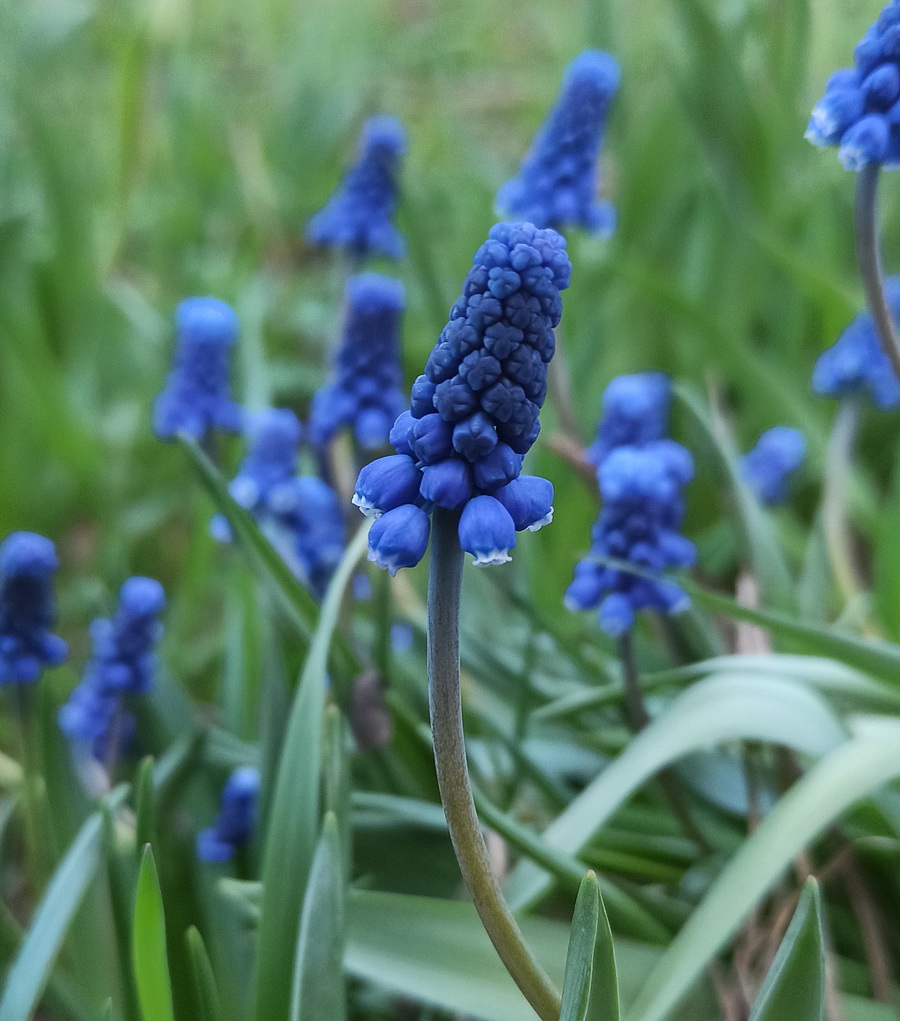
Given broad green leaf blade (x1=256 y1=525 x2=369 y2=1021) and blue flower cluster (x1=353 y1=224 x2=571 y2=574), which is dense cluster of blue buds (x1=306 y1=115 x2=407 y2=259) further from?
blue flower cluster (x1=353 y1=224 x2=571 y2=574)

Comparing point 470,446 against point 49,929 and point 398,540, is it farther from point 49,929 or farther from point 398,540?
point 49,929

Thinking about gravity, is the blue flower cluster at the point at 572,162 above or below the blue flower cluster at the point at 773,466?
above

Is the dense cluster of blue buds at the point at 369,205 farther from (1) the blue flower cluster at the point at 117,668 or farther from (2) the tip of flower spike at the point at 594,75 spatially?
(1) the blue flower cluster at the point at 117,668

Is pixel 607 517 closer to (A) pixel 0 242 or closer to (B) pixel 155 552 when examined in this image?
(B) pixel 155 552

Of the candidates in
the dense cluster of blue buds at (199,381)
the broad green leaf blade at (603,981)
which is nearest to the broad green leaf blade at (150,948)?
the broad green leaf blade at (603,981)

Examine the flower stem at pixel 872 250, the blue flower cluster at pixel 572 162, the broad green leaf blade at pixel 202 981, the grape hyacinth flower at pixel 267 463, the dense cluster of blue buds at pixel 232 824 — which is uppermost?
the blue flower cluster at pixel 572 162

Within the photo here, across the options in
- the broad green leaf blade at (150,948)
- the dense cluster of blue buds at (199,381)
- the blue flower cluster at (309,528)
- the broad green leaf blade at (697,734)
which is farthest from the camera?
the dense cluster of blue buds at (199,381)
